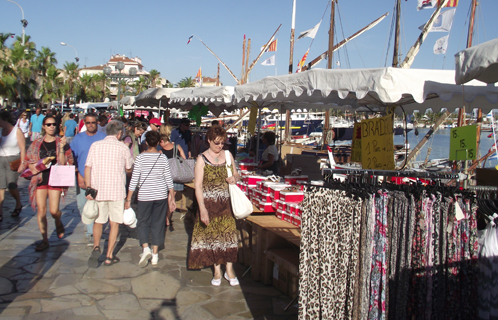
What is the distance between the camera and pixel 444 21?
13539mm

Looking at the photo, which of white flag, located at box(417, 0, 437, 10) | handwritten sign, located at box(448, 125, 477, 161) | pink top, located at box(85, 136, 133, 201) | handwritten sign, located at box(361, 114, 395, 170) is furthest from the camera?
white flag, located at box(417, 0, 437, 10)

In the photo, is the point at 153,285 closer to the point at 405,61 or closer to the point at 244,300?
the point at 244,300

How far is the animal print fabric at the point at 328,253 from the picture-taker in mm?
2803

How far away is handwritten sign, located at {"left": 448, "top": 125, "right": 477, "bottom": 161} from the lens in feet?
11.7

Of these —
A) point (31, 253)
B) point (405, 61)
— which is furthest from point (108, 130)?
point (405, 61)

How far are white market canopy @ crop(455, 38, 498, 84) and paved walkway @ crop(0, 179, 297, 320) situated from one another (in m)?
2.80

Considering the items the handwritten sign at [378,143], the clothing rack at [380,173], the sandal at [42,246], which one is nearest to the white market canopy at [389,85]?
the handwritten sign at [378,143]

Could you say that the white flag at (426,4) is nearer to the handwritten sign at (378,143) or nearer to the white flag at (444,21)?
the white flag at (444,21)

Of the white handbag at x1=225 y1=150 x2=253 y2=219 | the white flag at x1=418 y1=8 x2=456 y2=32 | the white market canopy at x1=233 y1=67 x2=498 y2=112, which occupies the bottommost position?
the white handbag at x1=225 y1=150 x2=253 y2=219

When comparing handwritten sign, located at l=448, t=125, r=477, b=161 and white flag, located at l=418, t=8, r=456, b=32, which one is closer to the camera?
handwritten sign, located at l=448, t=125, r=477, b=161

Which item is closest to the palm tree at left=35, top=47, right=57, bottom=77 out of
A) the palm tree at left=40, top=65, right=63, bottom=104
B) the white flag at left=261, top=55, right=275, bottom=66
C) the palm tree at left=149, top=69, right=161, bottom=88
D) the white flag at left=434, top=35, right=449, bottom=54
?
the palm tree at left=40, top=65, right=63, bottom=104

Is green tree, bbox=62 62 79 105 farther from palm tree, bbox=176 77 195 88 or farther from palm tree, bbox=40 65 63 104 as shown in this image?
palm tree, bbox=176 77 195 88

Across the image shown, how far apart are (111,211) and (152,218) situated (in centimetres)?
54

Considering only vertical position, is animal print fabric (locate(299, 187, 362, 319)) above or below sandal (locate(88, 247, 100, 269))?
above
